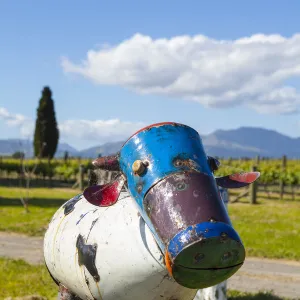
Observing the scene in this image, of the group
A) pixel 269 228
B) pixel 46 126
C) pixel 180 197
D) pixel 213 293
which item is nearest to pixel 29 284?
pixel 213 293

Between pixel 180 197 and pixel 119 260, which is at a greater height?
pixel 180 197

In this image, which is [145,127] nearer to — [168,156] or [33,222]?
[168,156]

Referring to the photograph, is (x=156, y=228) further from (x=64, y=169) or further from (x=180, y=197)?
(x=64, y=169)

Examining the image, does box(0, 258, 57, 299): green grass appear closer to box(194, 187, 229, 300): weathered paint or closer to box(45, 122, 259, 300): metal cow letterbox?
box(194, 187, 229, 300): weathered paint

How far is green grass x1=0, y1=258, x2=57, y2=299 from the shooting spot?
8.09 metres

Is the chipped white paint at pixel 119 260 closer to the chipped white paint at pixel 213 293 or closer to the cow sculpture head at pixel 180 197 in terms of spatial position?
the cow sculpture head at pixel 180 197

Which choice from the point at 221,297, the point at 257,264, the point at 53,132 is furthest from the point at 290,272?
the point at 53,132

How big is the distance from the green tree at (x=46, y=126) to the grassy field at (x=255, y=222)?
85.3 ft

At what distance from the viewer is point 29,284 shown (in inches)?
340

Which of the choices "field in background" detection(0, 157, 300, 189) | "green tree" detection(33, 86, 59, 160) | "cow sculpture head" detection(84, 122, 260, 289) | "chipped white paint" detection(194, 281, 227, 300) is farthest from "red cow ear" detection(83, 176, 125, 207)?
"green tree" detection(33, 86, 59, 160)

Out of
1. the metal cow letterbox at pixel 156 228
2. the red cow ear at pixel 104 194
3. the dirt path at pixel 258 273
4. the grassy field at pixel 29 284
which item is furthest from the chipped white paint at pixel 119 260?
the dirt path at pixel 258 273

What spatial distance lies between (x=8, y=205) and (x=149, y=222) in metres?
19.6

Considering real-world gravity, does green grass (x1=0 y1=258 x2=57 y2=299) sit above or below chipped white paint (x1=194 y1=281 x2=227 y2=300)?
below

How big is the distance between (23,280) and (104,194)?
5983 mm
